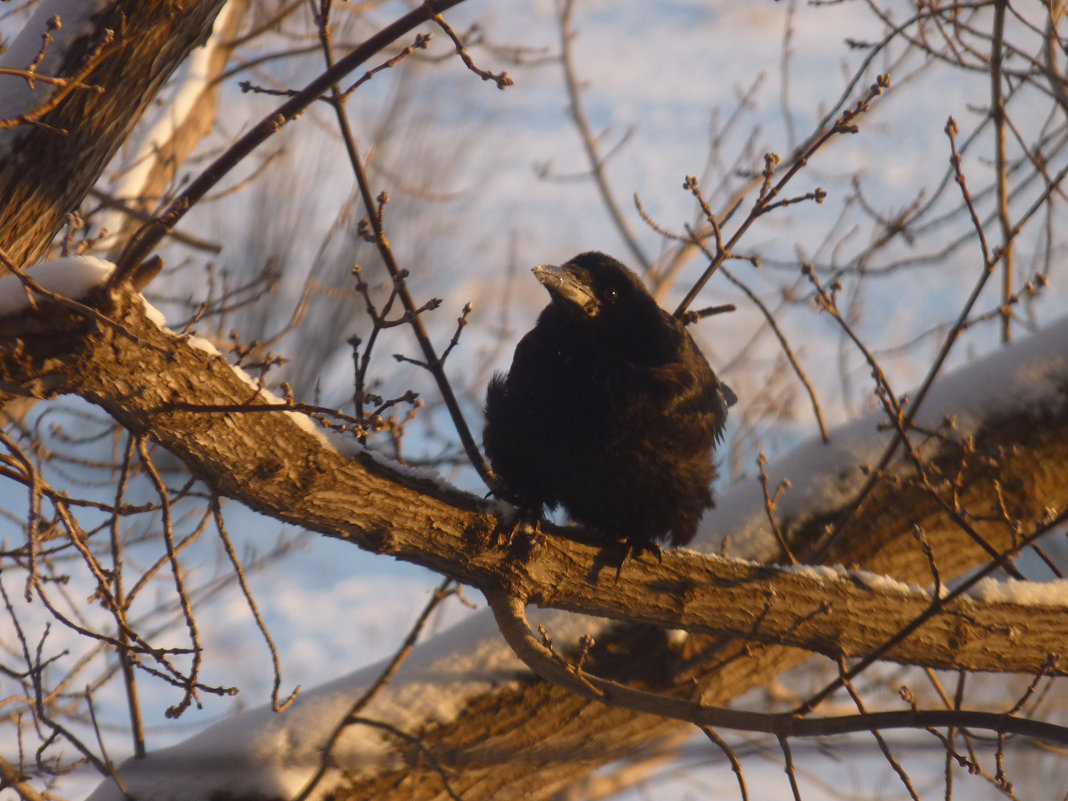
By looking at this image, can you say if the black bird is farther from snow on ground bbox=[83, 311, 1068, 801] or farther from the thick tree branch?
snow on ground bbox=[83, 311, 1068, 801]

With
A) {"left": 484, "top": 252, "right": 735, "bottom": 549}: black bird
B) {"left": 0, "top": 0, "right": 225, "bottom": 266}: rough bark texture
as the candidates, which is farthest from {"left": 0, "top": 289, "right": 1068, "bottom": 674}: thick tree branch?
{"left": 0, "top": 0, "right": 225, "bottom": 266}: rough bark texture

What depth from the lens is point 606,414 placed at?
119 inches

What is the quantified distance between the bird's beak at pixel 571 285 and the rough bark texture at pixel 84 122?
1.30 m

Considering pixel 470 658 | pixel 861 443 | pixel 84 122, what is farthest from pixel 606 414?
pixel 84 122

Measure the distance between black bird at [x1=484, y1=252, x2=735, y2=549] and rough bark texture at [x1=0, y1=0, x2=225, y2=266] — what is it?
4.33ft

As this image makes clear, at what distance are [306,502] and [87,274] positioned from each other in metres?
0.73

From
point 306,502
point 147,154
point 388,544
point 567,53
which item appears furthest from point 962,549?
point 567,53

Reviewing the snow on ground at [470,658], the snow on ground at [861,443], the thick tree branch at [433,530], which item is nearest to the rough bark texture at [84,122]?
the thick tree branch at [433,530]

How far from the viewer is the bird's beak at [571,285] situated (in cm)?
313

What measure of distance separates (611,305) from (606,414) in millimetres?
479

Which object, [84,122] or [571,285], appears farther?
[571,285]

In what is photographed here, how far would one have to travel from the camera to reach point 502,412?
3.19 meters

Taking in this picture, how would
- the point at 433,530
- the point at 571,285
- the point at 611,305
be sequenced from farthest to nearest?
the point at 611,305
the point at 571,285
the point at 433,530

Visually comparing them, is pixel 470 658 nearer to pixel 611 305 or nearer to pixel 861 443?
pixel 611 305
